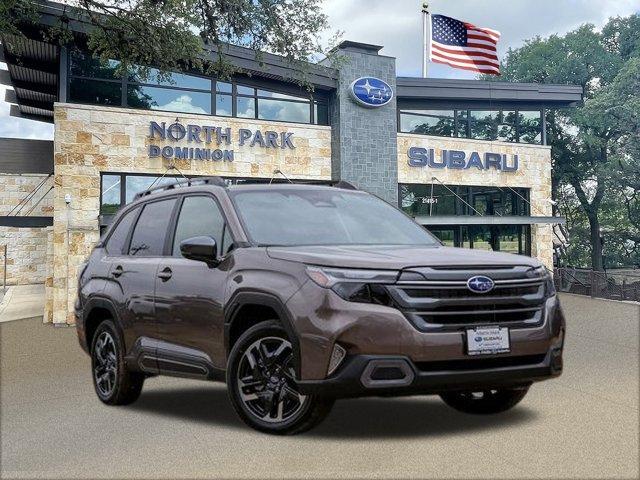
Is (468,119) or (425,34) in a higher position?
(425,34)

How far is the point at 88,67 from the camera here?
1958cm

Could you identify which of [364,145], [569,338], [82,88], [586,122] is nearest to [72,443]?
[569,338]

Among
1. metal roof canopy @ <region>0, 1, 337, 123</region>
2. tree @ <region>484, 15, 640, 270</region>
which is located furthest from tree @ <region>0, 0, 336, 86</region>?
tree @ <region>484, 15, 640, 270</region>

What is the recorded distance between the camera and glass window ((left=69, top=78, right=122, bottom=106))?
19.3m

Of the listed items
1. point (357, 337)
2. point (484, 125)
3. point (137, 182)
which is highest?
point (484, 125)

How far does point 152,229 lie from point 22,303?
18420 mm

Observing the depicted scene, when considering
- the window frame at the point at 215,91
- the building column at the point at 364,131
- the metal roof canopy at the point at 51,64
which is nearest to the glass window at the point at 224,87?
the window frame at the point at 215,91

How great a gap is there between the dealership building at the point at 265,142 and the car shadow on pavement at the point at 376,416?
10.9 m

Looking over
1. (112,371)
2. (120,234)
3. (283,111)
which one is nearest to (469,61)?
(283,111)

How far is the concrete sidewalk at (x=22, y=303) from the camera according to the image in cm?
2044

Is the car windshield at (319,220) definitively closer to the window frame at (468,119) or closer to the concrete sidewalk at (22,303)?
the concrete sidewalk at (22,303)

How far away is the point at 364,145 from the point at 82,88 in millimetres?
8966

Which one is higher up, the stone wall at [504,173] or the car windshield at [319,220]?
the stone wall at [504,173]

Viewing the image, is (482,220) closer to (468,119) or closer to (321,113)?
(468,119)
